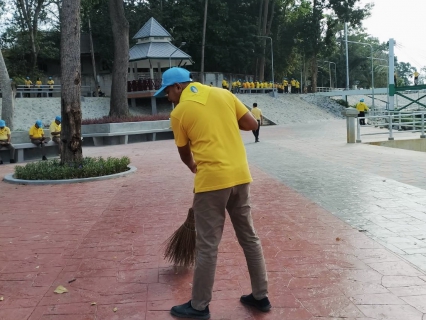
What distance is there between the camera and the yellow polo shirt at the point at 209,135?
124 inches

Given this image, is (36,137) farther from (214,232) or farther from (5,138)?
(214,232)

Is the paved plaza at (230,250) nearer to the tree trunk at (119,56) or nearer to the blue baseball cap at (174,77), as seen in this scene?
the blue baseball cap at (174,77)

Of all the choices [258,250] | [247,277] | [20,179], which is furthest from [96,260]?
[20,179]

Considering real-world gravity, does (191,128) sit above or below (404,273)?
above

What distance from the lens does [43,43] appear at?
3944cm

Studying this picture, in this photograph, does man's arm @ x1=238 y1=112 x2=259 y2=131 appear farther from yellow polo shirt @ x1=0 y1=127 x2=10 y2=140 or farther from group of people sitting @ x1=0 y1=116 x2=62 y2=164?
yellow polo shirt @ x1=0 y1=127 x2=10 y2=140

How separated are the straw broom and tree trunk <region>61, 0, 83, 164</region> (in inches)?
265

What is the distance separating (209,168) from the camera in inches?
125

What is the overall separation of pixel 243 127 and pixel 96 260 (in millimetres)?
2226

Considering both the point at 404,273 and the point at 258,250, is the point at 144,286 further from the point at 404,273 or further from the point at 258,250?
the point at 404,273

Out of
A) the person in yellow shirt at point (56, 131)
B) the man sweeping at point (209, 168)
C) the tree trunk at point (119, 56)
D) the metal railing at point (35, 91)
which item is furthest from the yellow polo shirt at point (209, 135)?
the metal railing at point (35, 91)

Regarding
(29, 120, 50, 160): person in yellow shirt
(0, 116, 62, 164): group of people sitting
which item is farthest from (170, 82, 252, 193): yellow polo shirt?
(29, 120, 50, 160): person in yellow shirt

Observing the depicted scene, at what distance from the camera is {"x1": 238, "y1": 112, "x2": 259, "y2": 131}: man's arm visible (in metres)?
3.41

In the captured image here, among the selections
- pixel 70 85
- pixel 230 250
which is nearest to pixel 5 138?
pixel 70 85
